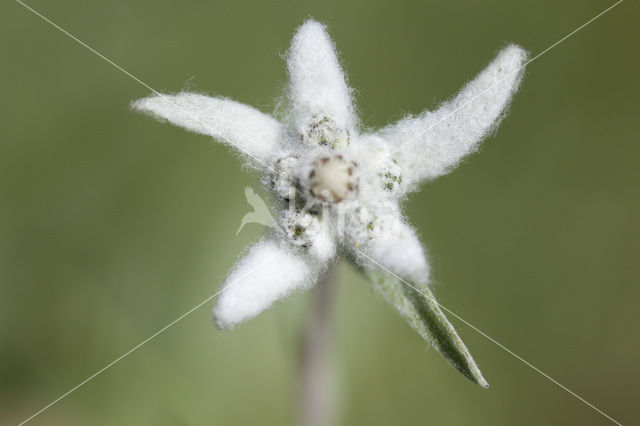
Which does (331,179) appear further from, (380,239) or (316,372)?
(316,372)

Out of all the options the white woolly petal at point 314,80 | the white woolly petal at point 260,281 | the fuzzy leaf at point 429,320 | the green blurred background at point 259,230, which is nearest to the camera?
the fuzzy leaf at point 429,320

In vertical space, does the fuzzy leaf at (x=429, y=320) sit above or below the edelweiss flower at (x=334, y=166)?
below

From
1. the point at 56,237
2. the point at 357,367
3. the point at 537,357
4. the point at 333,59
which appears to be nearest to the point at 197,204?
the point at 56,237

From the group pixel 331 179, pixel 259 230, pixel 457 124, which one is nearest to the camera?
pixel 331 179

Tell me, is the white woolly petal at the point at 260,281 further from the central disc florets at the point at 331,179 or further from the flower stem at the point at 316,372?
the flower stem at the point at 316,372

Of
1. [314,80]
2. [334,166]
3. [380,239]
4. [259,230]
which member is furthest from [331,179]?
[259,230]

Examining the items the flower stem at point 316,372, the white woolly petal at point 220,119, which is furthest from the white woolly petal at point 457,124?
the flower stem at point 316,372

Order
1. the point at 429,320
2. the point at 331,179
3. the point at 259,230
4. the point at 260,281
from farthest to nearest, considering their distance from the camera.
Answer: the point at 259,230, the point at 260,281, the point at 331,179, the point at 429,320
